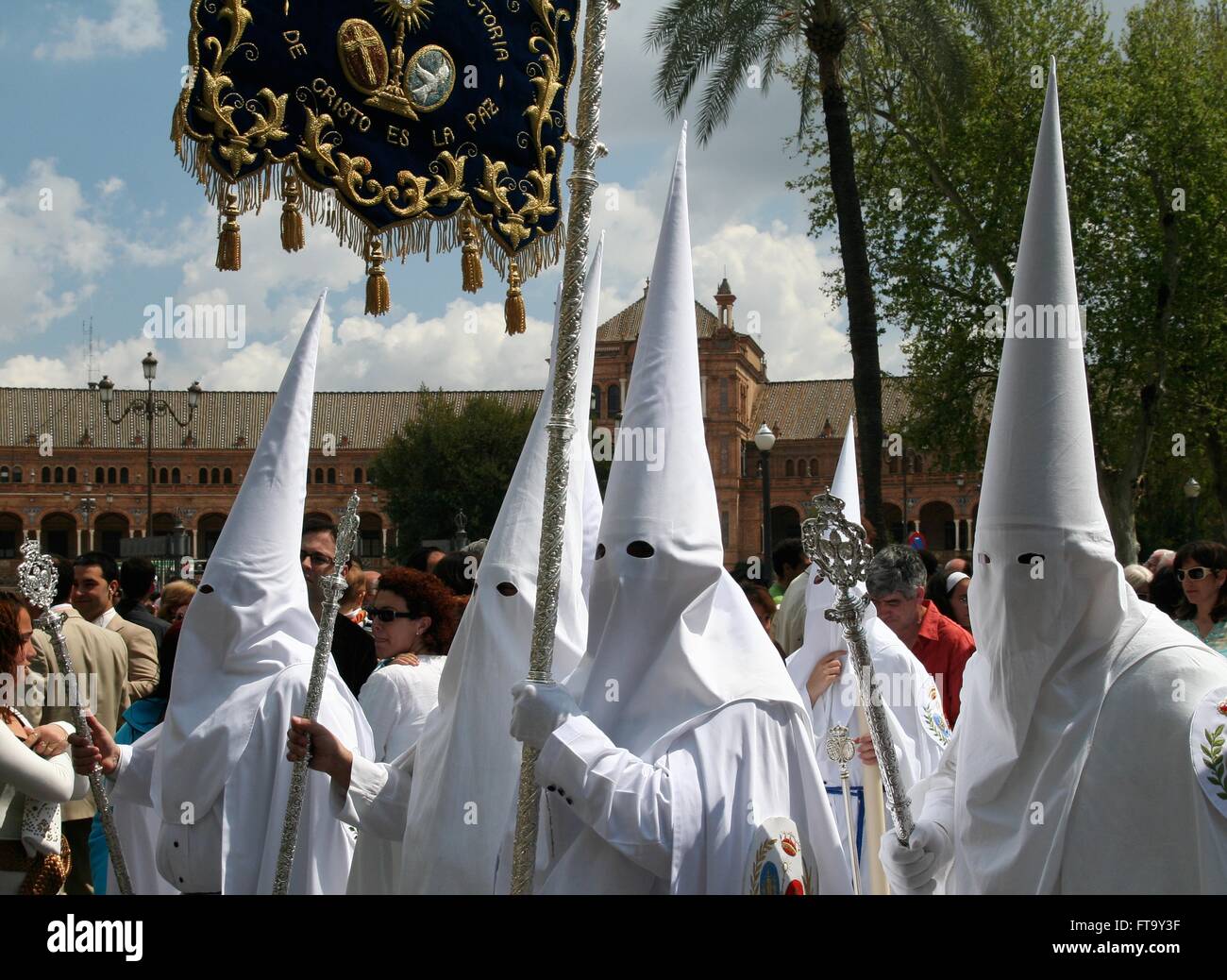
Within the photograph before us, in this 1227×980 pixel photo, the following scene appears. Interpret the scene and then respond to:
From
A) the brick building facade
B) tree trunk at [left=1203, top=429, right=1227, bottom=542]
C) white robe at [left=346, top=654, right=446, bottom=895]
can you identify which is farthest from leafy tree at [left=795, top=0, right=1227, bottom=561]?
the brick building facade

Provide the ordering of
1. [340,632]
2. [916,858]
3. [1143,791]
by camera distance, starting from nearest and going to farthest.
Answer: [1143,791] < [916,858] < [340,632]

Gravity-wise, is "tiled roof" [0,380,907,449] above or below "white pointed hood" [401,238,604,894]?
above

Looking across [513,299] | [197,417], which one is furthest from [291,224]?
[197,417]

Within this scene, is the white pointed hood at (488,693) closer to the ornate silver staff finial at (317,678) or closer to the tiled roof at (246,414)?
the ornate silver staff finial at (317,678)

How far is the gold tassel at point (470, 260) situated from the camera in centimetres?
562

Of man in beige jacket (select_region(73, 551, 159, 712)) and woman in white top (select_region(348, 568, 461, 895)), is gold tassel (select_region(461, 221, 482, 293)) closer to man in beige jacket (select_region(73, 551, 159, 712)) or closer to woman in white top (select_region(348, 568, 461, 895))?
woman in white top (select_region(348, 568, 461, 895))

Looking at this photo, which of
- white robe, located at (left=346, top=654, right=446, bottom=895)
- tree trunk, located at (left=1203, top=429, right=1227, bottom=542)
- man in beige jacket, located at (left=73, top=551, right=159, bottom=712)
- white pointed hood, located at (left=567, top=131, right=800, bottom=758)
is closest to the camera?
white pointed hood, located at (left=567, top=131, right=800, bottom=758)

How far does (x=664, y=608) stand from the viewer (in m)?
3.21

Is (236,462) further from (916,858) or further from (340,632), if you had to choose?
(916,858)

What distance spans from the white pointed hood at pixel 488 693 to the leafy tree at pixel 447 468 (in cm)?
5399

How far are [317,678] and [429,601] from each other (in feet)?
3.10

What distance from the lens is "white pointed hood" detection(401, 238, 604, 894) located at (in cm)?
402

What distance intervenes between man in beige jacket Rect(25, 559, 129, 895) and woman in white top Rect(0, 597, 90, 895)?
45.4 inches

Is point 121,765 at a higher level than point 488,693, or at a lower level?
lower
